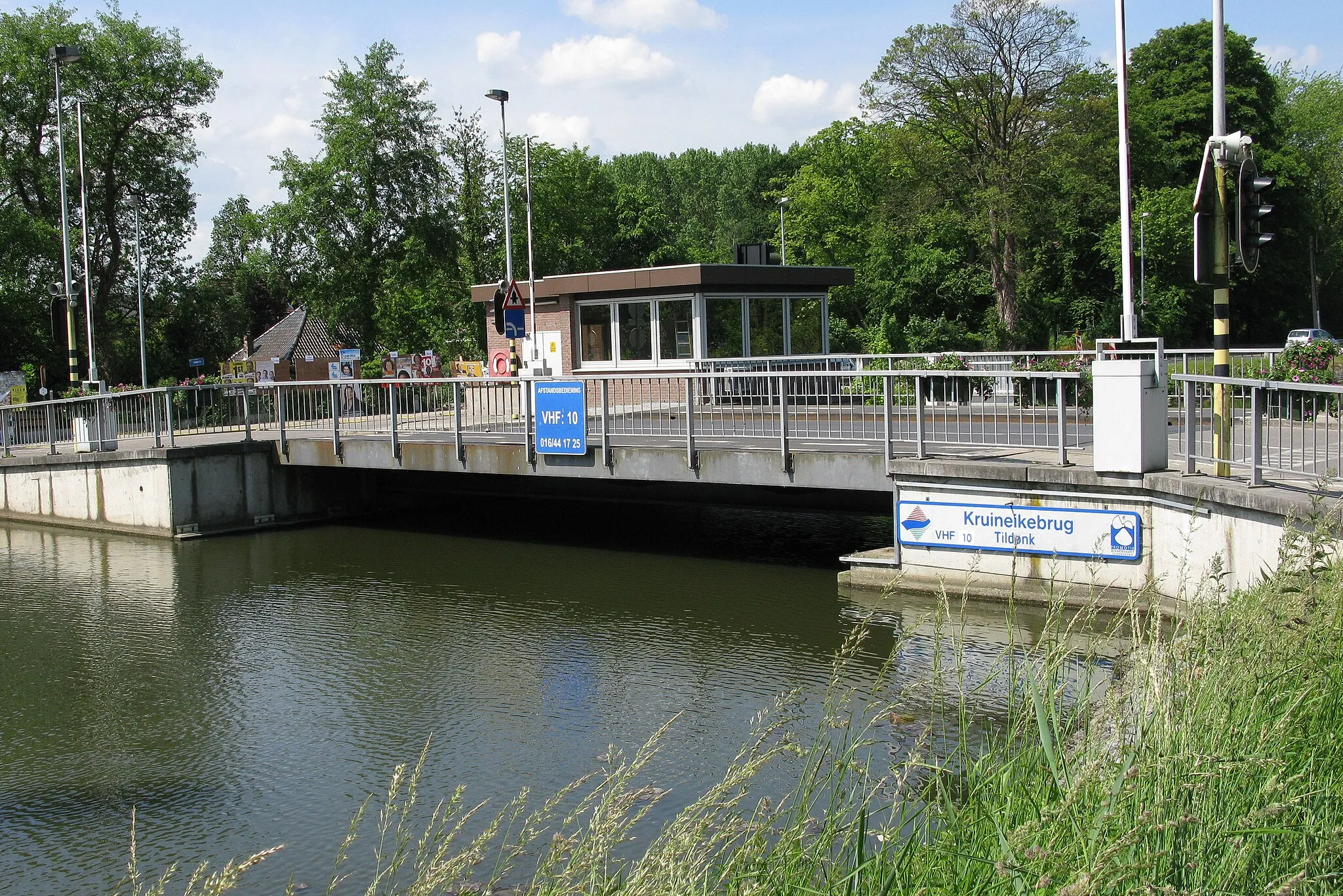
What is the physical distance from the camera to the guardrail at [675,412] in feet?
46.1

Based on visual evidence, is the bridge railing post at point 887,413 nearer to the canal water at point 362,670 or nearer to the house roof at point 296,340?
the canal water at point 362,670

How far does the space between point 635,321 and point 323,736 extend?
650 inches

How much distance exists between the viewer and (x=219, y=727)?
9734 millimetres

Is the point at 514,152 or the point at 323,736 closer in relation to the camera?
the point at 323,736

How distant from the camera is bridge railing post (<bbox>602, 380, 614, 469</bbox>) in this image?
52.3 ft

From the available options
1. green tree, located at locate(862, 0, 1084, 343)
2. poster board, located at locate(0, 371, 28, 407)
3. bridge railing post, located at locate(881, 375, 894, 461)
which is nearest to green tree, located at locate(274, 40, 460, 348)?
poster board, located at locate(0, 371, 28, 407)

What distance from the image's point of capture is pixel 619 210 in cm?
5828

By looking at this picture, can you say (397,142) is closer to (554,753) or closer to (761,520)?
(761,520)

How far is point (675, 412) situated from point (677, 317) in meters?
7.86

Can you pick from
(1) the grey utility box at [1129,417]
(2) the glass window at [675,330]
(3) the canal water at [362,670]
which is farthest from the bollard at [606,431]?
(2) the glass window at [675,330]

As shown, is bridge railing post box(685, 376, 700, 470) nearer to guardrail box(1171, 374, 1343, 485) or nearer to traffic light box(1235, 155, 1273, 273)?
guardrail box(1171, 374, 1343, 485)

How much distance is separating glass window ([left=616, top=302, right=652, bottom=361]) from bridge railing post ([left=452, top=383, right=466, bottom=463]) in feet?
23.1

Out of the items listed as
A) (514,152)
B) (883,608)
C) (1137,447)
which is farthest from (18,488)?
(514,152)

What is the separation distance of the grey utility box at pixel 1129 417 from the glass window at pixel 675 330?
13097 mm
